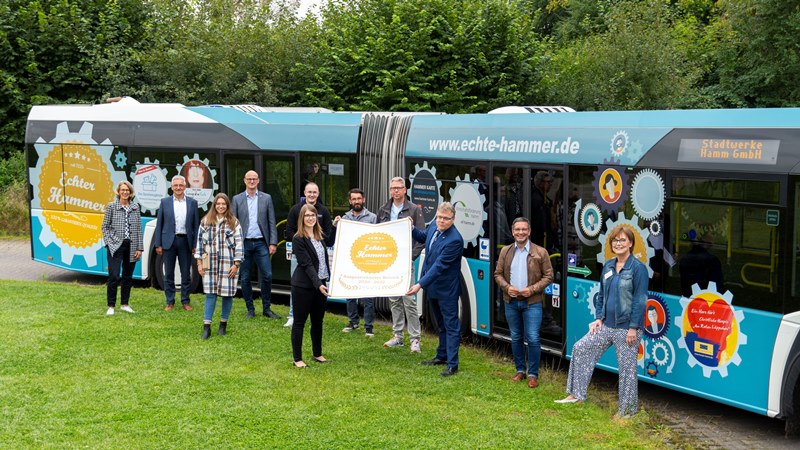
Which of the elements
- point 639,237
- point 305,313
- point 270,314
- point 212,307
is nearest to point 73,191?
point 270,314

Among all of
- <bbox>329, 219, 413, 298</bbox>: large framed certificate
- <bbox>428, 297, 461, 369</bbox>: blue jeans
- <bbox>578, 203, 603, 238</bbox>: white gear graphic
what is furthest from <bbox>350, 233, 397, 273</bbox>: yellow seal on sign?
<bbox>578, 203, 603, 238</bbox>: white gear graphic

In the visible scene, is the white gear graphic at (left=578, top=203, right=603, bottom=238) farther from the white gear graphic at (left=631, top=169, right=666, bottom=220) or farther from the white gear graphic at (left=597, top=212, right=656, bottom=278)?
the white gear graphic at (left=631, top=169, right=666, bottom=220)

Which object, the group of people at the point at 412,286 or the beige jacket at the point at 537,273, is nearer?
the group of people at the point at 412,286

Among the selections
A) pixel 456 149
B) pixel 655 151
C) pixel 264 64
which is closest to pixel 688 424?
pixel 655 151

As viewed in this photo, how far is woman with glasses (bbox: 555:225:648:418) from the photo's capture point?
27.9ft

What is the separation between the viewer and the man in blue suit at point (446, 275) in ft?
32.3

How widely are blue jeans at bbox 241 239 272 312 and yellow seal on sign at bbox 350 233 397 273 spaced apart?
2.72 metres

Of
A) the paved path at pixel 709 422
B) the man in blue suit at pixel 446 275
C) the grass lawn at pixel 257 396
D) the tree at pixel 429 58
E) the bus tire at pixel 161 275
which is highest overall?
the tree at pixel 429 58

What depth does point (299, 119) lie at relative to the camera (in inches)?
561

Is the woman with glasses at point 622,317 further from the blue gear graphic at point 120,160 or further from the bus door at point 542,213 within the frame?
the blue gear graphic at point 120,160

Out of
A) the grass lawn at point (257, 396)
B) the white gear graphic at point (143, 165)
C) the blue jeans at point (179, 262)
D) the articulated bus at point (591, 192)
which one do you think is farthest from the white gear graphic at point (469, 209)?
the white gear graphic at point (143, 165)

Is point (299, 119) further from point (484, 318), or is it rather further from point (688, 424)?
point (688, 424)

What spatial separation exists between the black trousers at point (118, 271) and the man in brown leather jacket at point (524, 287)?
218 inches

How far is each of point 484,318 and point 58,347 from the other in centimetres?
509
